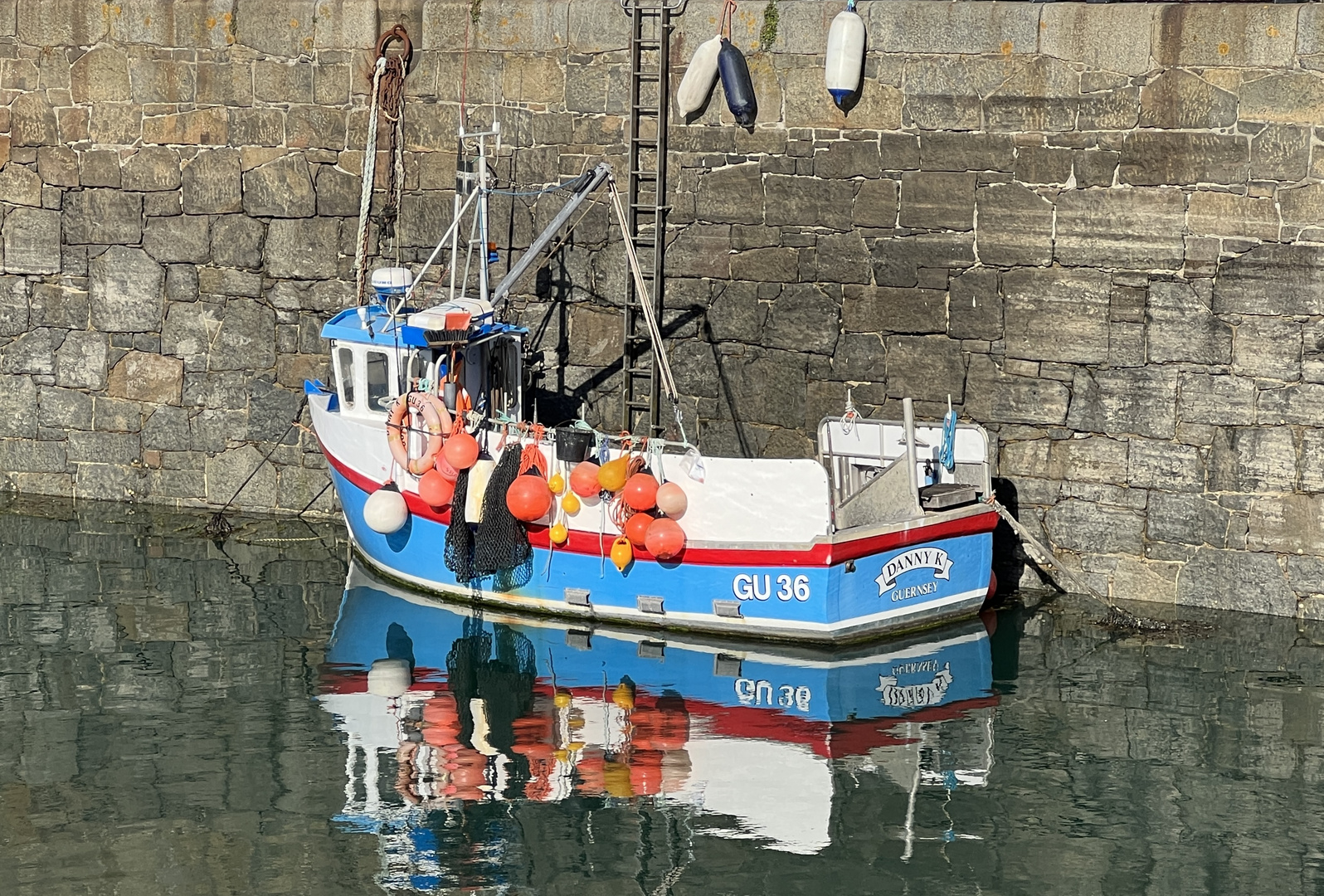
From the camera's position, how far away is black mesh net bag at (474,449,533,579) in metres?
11.0

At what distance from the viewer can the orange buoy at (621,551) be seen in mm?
10742

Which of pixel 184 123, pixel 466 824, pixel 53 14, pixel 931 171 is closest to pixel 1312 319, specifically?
pixel 931 171

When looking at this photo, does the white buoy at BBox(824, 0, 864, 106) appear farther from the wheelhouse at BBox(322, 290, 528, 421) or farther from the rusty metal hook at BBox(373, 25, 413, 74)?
the rusty metal hook at BBox(373, 25, 413, 74)

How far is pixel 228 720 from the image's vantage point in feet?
30.9

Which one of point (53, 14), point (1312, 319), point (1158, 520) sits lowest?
point (1158, 520)

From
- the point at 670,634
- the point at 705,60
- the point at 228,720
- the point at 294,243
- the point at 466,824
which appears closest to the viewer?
the point at 466,824

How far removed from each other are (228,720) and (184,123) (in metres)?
5.56

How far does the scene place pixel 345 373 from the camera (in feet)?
38.9

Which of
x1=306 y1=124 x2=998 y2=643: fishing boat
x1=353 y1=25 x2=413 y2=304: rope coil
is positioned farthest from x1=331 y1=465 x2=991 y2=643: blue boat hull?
x1=353 y1=25 x2=413 y2=304: rope coil

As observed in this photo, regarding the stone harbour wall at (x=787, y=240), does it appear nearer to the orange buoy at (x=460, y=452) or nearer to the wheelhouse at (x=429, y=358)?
the wheelhouse at (x=429, y=358)

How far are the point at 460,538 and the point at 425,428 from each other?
27.6 inches

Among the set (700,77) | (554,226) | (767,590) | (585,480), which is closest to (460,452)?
(585,480)

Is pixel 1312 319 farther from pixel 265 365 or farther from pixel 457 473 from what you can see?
pixel 265 365

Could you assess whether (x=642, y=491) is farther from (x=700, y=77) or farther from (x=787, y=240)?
(x=700, y=77)
